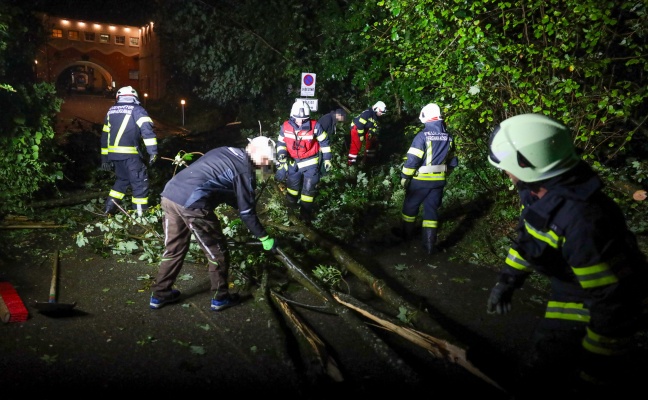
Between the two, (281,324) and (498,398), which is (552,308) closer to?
(498,398)

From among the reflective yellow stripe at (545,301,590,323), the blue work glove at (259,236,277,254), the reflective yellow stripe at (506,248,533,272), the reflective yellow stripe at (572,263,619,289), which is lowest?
the blue work glove at (259,236,277,254)

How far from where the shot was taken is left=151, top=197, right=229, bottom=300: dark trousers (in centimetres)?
422

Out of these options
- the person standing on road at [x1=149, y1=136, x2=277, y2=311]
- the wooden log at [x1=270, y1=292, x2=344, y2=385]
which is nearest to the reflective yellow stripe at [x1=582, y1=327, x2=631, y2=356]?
the wooden log at [x1=270, y1=292, x2=344, y2=385]

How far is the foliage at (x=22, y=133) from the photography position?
7020 mm

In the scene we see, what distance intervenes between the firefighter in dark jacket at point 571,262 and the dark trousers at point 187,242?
279cm

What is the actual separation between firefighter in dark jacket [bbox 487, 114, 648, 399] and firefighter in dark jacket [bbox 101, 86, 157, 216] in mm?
5869

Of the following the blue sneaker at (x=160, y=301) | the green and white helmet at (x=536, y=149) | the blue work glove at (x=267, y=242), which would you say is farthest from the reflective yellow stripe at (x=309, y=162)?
the green and white helmet at (x=536, y=149)

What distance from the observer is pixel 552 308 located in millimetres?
2592

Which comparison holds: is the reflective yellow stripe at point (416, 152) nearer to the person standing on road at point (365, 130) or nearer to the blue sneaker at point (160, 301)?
the blue sneaker at point (160, 301)

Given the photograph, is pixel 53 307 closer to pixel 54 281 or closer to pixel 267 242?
pixel 54 281

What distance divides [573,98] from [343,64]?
300 inches

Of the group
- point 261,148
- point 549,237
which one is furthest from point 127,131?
point 549,237

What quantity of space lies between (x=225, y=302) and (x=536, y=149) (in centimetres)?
337

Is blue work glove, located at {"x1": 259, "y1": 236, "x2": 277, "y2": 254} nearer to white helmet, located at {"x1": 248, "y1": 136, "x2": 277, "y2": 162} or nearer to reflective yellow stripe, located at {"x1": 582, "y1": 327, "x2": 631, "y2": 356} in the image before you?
white helmet, located at {"x1": 248, "y1": 136, "x2": 277, "y2": 162}
